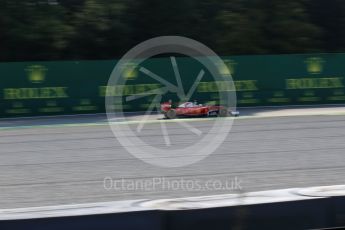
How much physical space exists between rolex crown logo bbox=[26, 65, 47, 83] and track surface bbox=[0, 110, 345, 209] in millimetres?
6083

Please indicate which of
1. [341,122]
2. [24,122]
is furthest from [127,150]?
[24,122]

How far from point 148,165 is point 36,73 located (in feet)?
45.7

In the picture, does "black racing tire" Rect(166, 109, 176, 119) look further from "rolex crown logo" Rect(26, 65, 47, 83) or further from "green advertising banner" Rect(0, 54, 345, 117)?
"rolex crown logo" Rect(26, 65, 47, 83)

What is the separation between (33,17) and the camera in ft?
106

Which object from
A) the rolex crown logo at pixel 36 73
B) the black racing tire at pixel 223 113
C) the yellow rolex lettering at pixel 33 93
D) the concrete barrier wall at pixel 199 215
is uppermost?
the rolex crown logo at pixel 36 73

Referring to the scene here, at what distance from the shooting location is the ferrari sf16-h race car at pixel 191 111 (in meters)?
22.6

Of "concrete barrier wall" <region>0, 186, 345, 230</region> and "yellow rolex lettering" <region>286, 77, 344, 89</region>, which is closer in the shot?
"concrete barrier wall" <region>0, 186, 345, 230</region>

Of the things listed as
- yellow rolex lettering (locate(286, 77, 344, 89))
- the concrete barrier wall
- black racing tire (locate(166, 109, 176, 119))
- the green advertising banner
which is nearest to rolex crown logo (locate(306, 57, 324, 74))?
the green advertising banner

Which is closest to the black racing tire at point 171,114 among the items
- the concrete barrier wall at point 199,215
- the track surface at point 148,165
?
the track surface at point 148,165

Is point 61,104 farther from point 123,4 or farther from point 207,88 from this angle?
point 123,4

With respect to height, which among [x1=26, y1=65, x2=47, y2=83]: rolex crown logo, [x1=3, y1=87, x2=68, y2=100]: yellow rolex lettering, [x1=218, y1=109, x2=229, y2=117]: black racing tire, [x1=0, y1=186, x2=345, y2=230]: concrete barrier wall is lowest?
[x1=0, y1=186, x2=345, y2=230]: concrete barrier wall

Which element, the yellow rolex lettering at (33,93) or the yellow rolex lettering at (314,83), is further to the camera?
the yellow rolex lettering at (314,83)

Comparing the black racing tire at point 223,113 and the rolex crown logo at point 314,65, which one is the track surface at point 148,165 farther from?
the rolex crown logo at point 314,65

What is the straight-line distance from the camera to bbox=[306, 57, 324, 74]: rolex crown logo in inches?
1086
